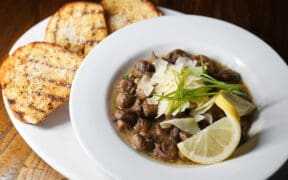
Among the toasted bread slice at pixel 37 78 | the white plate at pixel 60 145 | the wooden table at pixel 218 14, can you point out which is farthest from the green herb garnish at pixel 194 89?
the wooden table at pixel 218 14

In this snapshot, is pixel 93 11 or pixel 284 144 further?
pixel 93 11

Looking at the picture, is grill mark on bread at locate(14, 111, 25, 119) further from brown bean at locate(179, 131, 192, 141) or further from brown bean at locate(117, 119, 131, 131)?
brown bean at locate(179, 131, 192, 141)

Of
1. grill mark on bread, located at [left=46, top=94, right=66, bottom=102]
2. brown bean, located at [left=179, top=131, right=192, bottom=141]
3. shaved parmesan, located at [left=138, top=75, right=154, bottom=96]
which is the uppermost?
shaved parmesan, located at [left=138, top=75, right=154, bottom=96]

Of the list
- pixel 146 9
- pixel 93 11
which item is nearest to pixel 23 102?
pixel 93 11

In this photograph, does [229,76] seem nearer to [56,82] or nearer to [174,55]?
[174,55]

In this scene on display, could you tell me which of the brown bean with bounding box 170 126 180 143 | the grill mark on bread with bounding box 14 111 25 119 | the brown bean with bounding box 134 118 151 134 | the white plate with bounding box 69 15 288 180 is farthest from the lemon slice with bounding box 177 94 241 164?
the grill mark on bread with bounding box 14 111 25 119

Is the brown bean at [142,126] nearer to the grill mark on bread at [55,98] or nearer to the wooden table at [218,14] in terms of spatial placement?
the grill mark on bread at [55,98]

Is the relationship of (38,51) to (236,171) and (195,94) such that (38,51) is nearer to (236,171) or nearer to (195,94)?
(195,94)
